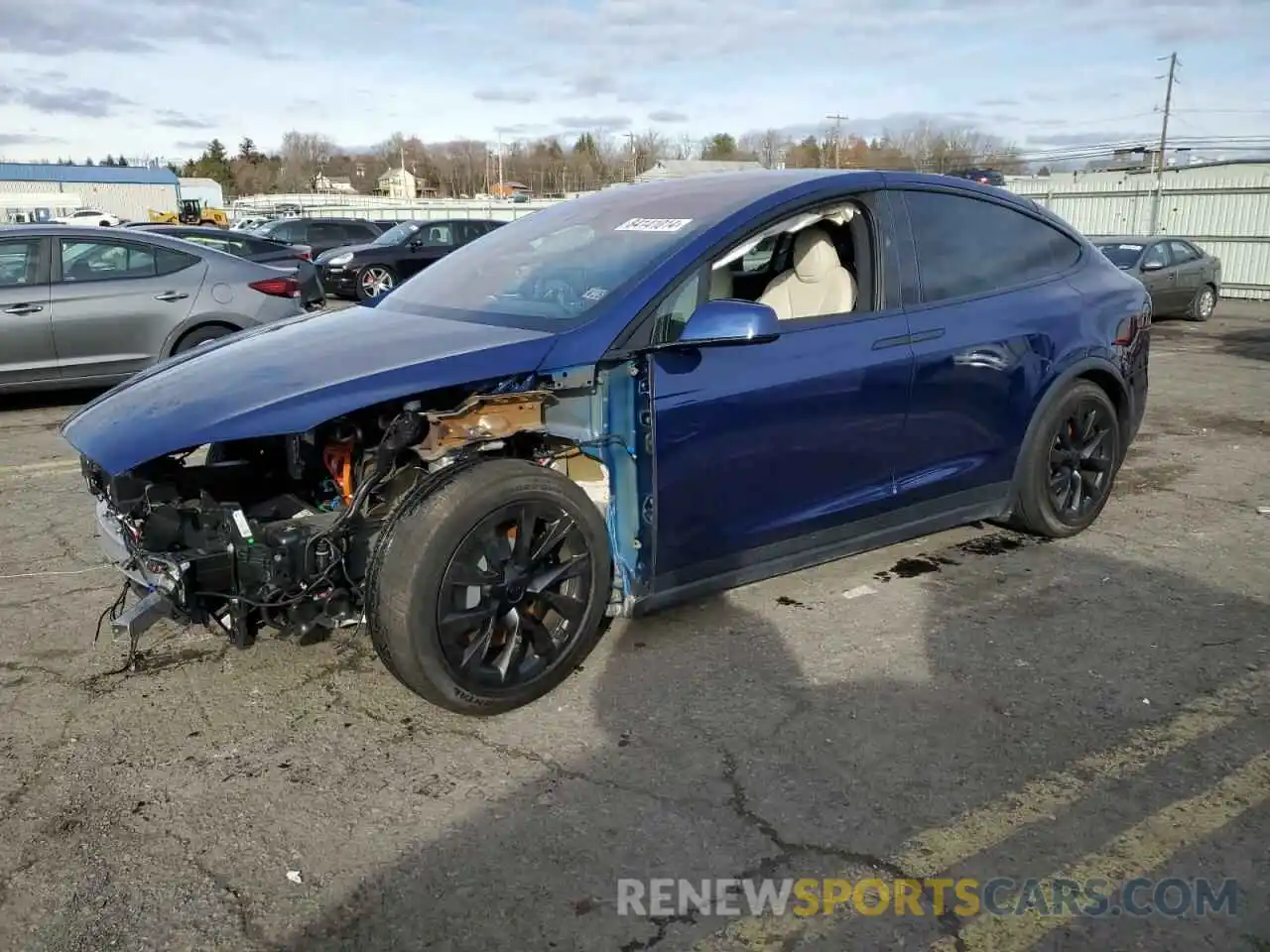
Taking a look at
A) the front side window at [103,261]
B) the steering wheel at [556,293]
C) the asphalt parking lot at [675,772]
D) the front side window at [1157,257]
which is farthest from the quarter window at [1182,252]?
the steering wheel at [556,293]

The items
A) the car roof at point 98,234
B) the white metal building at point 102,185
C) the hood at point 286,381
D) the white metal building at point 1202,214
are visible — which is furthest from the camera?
the white metal building at point 102,185

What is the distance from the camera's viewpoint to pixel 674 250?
11.5 feet

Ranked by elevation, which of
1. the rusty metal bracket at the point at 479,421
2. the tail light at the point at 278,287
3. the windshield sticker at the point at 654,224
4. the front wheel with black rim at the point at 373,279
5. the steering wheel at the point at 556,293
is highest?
the windshield sticker at the point at 654,224

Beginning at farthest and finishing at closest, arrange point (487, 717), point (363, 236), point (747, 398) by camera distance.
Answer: point (363, 236)
point (747, 398)
point (487, 717)

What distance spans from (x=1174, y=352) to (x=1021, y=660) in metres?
10.3

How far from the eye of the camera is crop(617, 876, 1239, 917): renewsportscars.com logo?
236 centimetres

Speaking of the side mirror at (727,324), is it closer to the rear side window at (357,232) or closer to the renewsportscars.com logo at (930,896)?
the renewsportscars.com logo at (930,896)

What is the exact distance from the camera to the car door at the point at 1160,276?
1467cm

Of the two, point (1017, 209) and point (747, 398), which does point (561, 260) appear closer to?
point (747, 398)

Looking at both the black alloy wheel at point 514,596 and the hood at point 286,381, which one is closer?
the hood at point 286,381

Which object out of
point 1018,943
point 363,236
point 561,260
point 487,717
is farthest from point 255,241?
point 1018,943

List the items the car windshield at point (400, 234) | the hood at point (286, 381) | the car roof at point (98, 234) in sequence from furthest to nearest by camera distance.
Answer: the car windshield at point (400, 234), the car roof at point (98, 234), the hood at point (286, 381)

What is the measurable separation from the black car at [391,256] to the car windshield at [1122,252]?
34.0 feet

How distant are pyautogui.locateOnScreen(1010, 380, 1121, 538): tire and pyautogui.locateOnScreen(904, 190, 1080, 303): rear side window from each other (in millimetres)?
628
